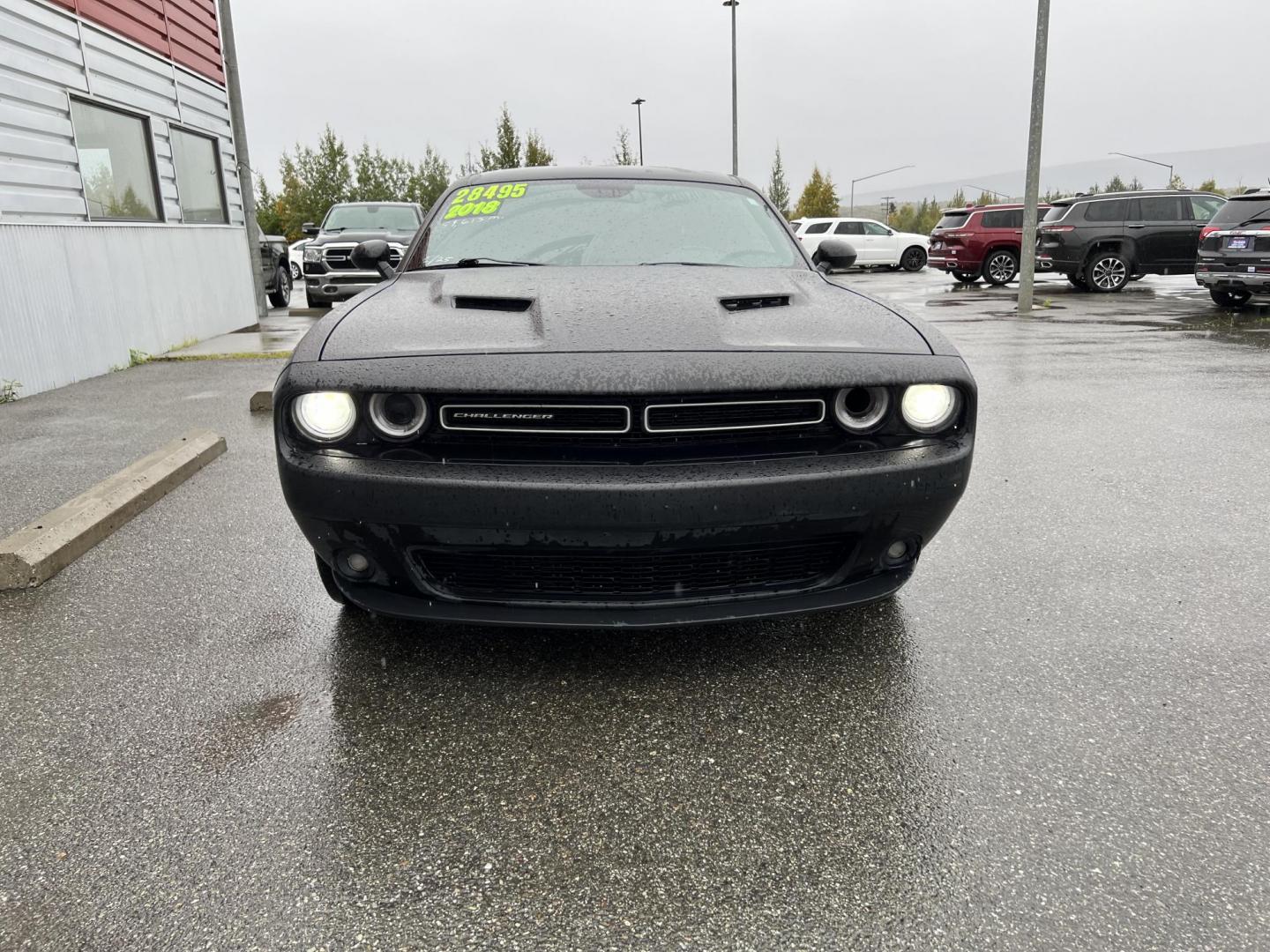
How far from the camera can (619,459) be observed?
2.19 m

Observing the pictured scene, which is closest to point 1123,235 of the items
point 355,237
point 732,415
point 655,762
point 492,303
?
point 355,237

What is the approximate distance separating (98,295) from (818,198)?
50.4m

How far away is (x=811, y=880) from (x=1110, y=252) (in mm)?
17764

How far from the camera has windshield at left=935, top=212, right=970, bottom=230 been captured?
20.0 metres

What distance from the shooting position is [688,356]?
2.20 meters

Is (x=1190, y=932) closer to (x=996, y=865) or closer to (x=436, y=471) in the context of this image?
(x=996, y=865)

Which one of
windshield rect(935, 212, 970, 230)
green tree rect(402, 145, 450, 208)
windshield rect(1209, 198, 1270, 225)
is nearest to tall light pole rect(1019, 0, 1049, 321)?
windshield rect(1209, 198, 1270, 225)

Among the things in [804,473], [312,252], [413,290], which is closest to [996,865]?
[804,473]

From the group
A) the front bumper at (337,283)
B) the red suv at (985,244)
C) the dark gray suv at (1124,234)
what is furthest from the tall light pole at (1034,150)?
the front bumper at (337,283)

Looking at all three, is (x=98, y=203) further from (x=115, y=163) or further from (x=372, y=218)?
(x=372, y=218)

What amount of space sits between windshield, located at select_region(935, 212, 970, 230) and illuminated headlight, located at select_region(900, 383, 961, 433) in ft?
63.5

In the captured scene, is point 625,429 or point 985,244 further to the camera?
point 985,244

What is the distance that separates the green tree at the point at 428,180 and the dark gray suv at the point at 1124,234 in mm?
35109

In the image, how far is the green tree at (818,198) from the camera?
53.6 meters
